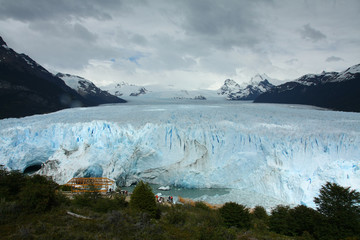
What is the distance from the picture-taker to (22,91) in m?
55.9

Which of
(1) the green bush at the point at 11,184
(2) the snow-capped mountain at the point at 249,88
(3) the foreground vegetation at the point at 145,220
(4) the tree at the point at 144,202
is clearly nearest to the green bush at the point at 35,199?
(3) the foreground vegetation at the point at 145,220

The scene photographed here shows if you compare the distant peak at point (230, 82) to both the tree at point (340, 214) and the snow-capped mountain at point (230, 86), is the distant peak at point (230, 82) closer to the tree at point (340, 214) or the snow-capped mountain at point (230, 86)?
the snow-capped mountain at point (230, 86)

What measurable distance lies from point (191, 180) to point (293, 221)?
8853mm

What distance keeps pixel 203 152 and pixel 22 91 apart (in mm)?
53938

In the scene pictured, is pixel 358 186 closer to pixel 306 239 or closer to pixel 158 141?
pixel 306 239

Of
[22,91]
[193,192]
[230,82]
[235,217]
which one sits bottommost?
[193,192]

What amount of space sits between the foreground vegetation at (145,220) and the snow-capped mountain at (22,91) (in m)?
46.5

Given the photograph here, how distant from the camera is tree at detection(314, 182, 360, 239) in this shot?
29.9 ft

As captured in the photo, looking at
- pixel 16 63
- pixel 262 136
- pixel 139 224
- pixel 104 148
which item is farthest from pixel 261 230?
pixel 16 63

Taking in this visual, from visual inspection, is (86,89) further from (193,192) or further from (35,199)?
(35,199)

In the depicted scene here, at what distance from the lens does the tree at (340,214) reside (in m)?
9.11

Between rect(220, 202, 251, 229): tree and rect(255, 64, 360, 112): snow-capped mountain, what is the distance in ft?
175

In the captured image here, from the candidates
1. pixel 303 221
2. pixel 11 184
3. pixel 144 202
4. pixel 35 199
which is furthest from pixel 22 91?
pixel 303 221

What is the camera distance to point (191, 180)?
60.9 ft
